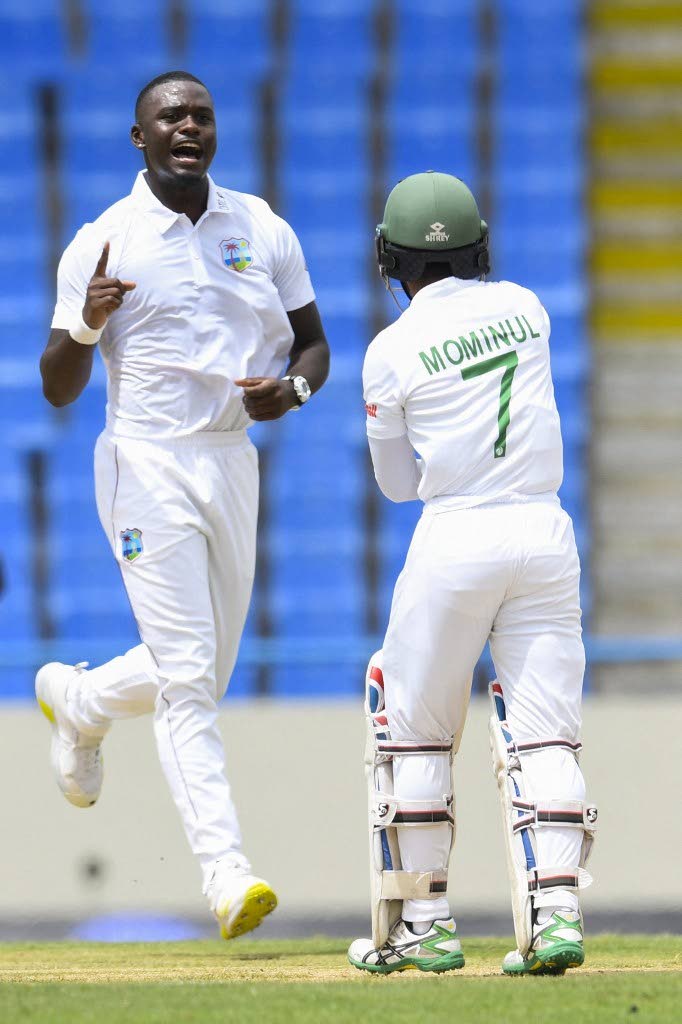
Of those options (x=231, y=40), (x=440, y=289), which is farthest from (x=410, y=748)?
(x=231, y=40)

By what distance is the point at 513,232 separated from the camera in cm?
1153

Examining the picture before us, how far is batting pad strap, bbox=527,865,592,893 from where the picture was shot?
14.5 ft

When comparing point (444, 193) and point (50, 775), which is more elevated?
point (444, 193)

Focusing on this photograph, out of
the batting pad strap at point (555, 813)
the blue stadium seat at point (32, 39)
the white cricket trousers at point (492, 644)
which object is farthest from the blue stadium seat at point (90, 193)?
the batting pad strap at point (555, 813)

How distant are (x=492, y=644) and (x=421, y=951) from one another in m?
0.75

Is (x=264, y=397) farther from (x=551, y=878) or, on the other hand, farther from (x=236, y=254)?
(x=551, y=878)

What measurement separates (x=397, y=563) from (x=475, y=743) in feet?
10.8

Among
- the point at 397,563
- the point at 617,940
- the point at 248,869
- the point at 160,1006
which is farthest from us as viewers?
the point at 397,563

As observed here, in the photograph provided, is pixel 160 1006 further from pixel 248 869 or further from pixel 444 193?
pixel 444 193

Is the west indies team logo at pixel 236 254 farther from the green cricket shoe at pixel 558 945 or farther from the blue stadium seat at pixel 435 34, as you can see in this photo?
the blue stadium seat at pixel 435 34

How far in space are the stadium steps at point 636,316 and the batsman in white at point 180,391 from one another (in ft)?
18.4

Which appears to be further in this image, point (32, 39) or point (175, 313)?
point (32, 39)

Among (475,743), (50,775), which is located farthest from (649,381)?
(50,775)

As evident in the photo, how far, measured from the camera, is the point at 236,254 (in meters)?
5.43
